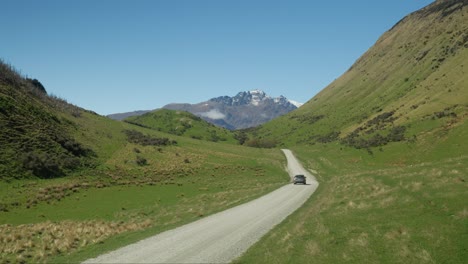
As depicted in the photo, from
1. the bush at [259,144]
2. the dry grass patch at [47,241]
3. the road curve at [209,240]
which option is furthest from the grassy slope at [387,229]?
the bush at [259,144]

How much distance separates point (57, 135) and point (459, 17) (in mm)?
180015

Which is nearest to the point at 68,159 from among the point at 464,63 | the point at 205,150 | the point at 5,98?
the point at 5,98

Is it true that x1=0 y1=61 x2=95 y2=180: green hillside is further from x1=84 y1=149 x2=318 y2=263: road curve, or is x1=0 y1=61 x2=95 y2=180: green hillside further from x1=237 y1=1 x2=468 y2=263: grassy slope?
x1=237 y1=1 x2=468 y2=263: grassy slope

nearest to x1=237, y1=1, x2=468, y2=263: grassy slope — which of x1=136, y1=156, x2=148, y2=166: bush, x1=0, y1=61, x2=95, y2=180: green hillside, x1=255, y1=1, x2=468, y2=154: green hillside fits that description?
x1=255, y1=1, x2=468, y2=154: green hillside

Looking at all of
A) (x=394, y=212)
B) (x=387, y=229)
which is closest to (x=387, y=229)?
(x=387, y=229)

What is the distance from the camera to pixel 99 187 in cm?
5891

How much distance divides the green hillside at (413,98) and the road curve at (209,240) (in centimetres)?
5646

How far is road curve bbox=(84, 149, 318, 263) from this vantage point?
18.1m

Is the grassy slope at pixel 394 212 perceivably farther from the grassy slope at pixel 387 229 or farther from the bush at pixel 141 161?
the bush at pixel 141 161

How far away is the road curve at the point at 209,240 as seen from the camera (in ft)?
59.5

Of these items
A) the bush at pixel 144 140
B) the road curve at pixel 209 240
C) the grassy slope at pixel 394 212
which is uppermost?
the bush at pixel 144 140

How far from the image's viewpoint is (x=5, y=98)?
7481 centimetres

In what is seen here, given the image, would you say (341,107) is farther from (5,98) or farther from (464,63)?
(5,98)

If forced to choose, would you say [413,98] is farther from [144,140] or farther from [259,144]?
[144,140]
